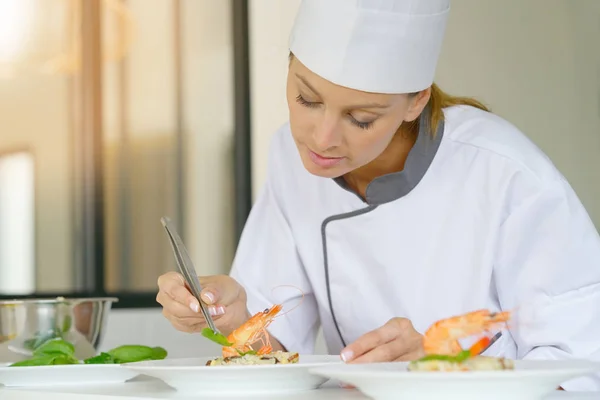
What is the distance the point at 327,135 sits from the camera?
56.9 inches

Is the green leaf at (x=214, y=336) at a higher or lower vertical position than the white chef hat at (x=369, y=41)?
lower

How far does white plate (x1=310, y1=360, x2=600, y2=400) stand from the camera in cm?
87

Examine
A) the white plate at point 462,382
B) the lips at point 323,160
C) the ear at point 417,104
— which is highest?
the ear at point 417,104

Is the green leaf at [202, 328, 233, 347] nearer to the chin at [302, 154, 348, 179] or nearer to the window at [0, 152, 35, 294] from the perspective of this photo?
the chin at [302, 154, 348, 179]

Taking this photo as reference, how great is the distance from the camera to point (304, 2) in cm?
157

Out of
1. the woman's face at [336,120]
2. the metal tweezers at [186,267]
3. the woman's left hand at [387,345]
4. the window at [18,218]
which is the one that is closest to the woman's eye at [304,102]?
the woman's face at [336,120]

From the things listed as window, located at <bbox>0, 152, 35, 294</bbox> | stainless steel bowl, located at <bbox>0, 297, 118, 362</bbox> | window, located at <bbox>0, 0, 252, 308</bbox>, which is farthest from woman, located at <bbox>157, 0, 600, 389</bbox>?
window, located at <bbox>0, 152, 35, 294</bbox>

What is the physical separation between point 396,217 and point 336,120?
35 cm

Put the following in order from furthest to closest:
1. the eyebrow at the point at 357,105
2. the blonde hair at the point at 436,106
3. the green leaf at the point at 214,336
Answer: the blonde hair at the point at 436,106 → the eyebrow at the point at 357,105 → the green leaf at the point at 214,336

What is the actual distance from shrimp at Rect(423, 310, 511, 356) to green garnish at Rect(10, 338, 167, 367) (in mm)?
691

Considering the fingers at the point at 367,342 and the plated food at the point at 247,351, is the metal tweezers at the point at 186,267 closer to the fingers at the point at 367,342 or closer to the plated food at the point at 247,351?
the plated food at the point at 247,351

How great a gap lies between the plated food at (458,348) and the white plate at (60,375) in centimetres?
56

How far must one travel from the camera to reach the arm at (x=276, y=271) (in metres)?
1.88

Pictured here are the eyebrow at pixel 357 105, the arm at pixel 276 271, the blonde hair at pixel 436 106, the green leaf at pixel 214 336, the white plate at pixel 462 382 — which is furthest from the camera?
the arm at pixel 276 271
